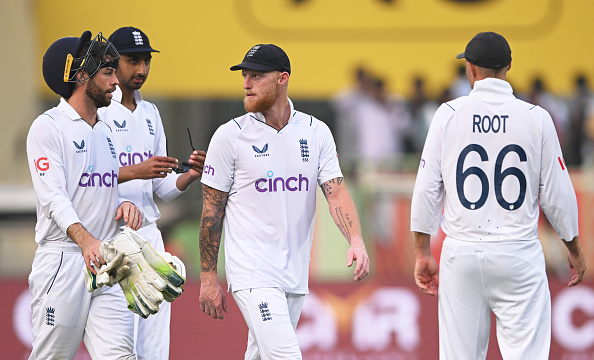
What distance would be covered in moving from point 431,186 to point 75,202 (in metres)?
2.13

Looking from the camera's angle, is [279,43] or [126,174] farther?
[279,43]

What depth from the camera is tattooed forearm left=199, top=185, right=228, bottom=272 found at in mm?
6020

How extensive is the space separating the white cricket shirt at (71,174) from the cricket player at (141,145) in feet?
1.93

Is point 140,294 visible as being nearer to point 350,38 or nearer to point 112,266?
point 112,266

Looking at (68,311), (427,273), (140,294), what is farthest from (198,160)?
(427,273)

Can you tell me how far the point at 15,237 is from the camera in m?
10.9

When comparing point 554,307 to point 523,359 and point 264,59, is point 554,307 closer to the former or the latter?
point 523,359

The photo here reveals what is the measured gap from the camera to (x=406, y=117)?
1312 cm

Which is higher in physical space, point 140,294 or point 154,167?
point 154,167

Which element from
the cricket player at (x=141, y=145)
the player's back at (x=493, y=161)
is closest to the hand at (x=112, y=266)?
the cricket player at (x=141, y=145)

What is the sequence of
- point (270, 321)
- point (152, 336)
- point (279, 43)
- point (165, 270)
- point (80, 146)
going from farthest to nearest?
point (279, 43) → point (152, 336) → point (80, 146) → point (270, 321) → point (165, 270)

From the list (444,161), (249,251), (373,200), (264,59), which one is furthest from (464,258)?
(373,200)

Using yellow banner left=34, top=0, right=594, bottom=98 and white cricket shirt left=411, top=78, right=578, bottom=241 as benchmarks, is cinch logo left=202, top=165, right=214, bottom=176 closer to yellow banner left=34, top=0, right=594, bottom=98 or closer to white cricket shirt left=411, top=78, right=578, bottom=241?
white cricket shirt left=411, top=78, right=578, bottom=241

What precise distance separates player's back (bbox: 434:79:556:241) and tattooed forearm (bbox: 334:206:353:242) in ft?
2.09
